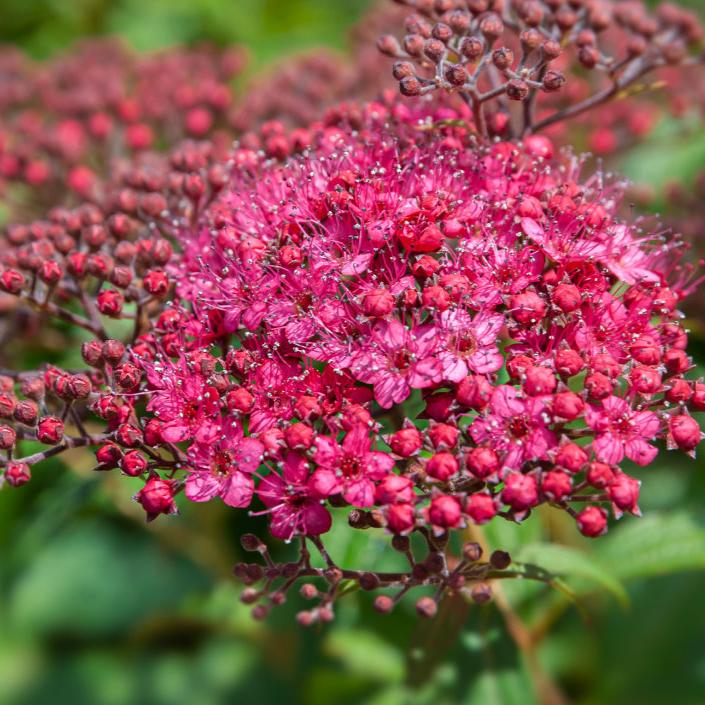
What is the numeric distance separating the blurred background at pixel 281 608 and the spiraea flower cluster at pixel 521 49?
2.58 ft

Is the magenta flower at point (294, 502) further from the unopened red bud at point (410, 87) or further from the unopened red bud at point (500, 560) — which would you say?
the unopened red bud at point (410, 87)

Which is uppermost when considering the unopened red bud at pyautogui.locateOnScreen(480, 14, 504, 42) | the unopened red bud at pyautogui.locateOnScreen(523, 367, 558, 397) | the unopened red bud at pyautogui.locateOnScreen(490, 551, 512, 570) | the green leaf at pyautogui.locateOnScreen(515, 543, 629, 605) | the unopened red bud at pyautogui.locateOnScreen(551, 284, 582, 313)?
the unopened red bud at pyautogui.locateOnScreen(480, 14, 504, 42)

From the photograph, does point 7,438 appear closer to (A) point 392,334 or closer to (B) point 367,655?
(A) point 392,334

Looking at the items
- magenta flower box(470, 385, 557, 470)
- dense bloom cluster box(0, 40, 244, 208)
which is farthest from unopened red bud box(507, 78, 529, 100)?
dense bloom cluster box(0, 40, 244, 208)

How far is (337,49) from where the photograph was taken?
5.22 m

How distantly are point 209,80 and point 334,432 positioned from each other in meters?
2.31

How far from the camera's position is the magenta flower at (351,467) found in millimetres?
1756

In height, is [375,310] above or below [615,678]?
above

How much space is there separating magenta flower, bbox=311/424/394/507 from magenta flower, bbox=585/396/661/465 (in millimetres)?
428

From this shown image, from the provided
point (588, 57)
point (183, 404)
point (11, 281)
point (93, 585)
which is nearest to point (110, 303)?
point (11, 281)

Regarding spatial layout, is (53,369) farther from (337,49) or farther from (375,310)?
(337,49)

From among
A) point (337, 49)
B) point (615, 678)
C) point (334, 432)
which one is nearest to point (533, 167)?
point (334, 432)

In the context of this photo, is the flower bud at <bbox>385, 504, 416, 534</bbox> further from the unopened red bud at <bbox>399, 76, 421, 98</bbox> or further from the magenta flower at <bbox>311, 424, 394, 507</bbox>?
the unopened red bud at <bbox>399, 76, 421, 98</bbox>

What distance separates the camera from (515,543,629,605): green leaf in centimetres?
213
